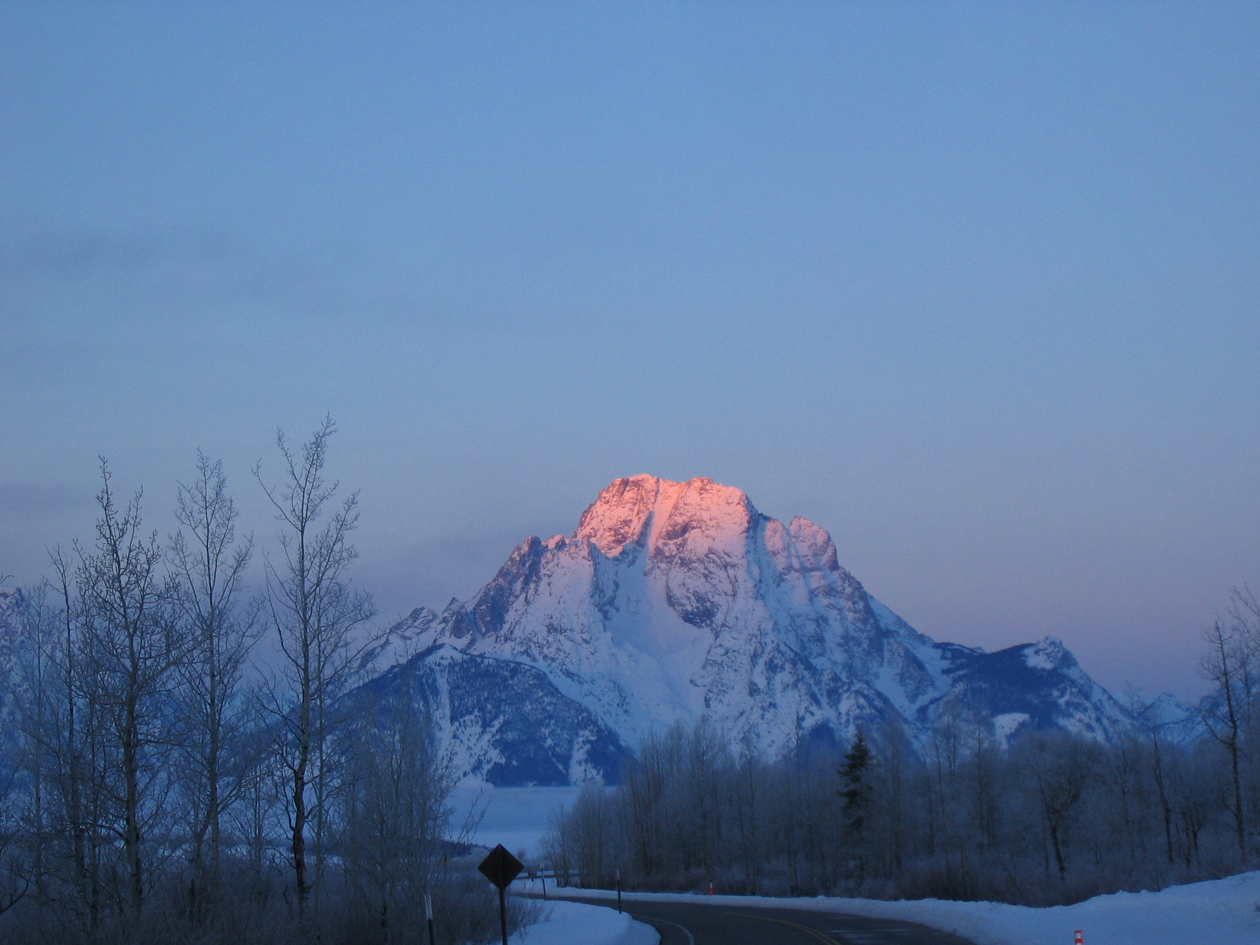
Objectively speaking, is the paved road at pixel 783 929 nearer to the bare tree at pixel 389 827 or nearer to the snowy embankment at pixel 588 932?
the snowy embankment at pixel 588 932

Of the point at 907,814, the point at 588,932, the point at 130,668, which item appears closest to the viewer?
the point at 130,668

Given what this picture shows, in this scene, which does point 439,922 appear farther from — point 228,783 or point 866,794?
point 866,794

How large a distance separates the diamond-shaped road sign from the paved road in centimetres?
898

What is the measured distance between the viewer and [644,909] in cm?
4638

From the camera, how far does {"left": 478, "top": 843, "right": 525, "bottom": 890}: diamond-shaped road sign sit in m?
18.1

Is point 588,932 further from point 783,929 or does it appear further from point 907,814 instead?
point 907,814

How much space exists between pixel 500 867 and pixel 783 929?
13.3 metres

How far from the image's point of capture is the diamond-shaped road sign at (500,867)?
59.5 feet

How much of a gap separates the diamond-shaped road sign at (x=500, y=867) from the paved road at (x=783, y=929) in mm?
8978

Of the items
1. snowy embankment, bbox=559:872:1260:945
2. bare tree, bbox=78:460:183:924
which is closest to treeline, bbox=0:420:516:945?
bare tree, bbox=78:460:183:924

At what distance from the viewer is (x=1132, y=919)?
22.4 metres

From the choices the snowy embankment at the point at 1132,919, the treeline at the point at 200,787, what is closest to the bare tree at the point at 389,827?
the treeline at the point at 200,787

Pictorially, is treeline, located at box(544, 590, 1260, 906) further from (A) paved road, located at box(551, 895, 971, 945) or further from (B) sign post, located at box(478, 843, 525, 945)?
(B) sign post, located at box(478, 843, 525, 945)

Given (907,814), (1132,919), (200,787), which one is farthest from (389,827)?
(907,814)
